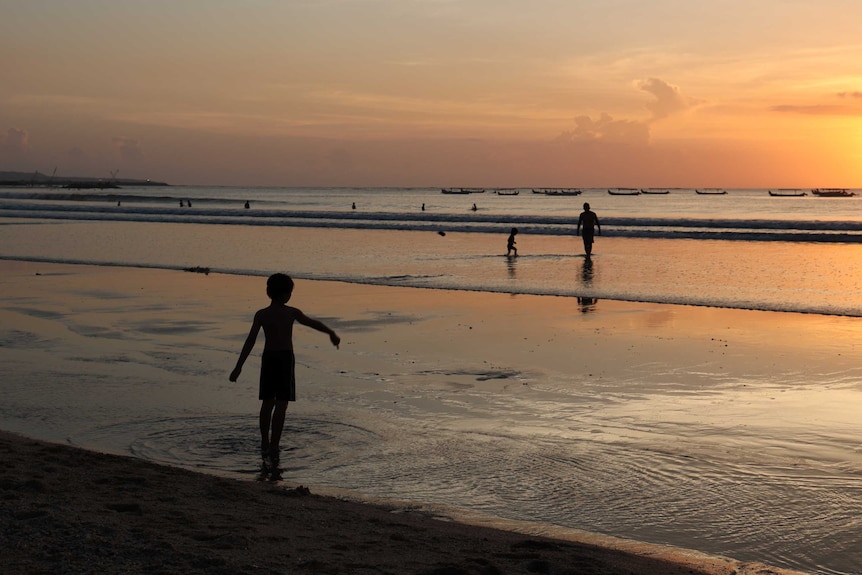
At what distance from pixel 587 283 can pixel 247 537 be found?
61.5ft

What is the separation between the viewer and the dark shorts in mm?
8164

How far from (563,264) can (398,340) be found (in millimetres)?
15630

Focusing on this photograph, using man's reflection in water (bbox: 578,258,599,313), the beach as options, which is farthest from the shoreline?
man's reflection in water (bbox: 578,258,599,313)

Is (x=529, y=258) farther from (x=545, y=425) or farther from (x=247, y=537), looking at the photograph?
(x=247, y=537)

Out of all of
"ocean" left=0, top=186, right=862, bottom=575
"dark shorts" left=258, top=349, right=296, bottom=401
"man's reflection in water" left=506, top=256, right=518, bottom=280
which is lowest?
"ocean" left=0, top=186, right=862, bottom=575

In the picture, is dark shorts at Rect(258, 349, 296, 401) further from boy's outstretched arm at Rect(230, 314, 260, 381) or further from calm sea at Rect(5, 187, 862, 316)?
calm sea at Rect(5, 187, 862, 316)

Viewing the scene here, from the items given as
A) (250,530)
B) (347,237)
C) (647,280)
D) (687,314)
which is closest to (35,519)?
(250,530)

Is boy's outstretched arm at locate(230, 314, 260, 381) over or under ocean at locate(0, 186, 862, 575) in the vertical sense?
over

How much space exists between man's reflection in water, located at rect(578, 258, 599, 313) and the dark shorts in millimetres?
10480

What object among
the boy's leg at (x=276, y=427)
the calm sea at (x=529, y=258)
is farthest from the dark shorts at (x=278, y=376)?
the calm sea at (x=529, y=258)

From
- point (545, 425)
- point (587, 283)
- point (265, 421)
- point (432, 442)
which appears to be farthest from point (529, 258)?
point (265, 421)

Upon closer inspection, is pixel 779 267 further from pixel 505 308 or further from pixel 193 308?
pixel 193 308

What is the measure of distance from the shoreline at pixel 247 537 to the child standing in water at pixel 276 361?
4.24 ft

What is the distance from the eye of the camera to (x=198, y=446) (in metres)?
8.23
